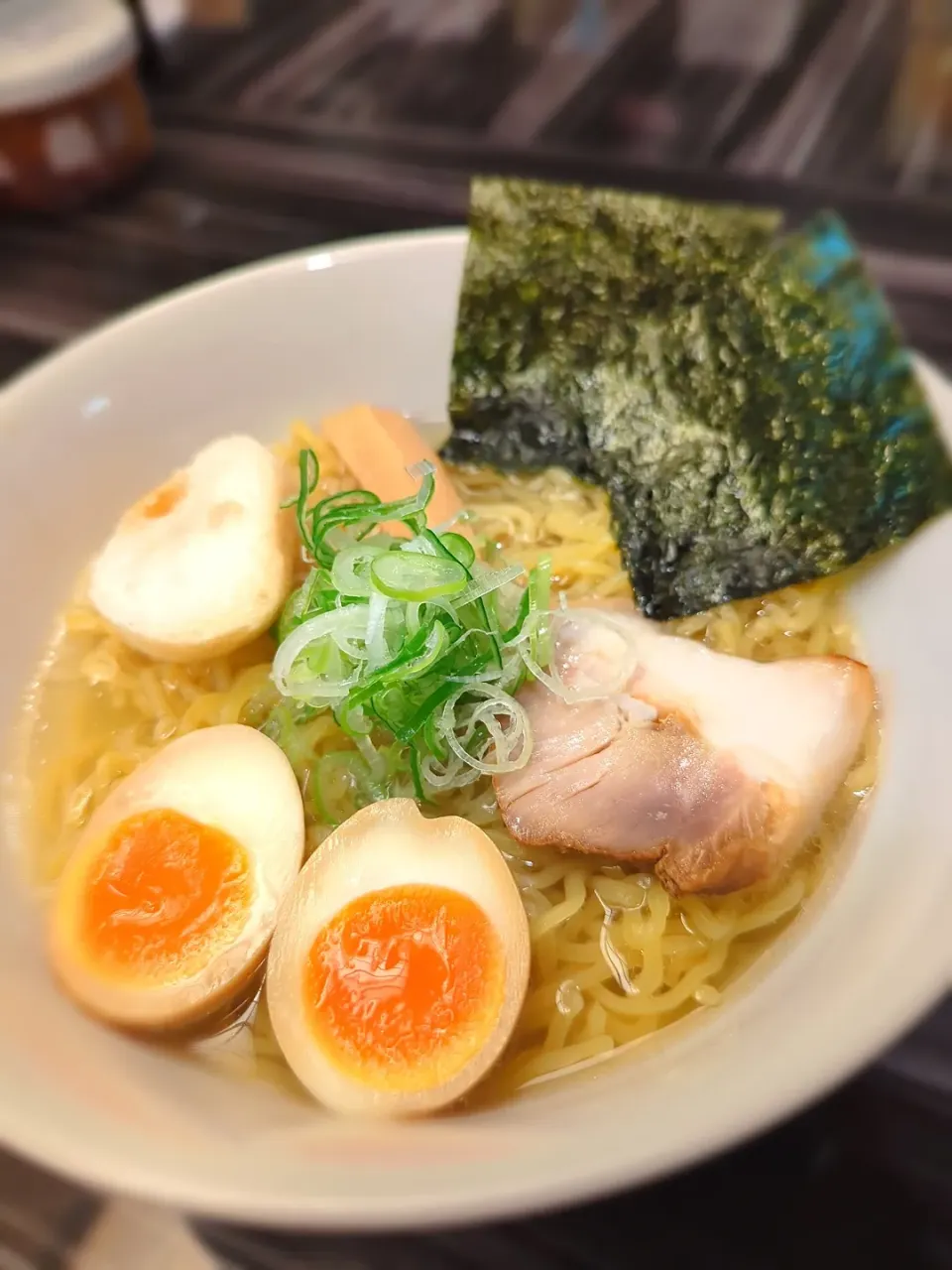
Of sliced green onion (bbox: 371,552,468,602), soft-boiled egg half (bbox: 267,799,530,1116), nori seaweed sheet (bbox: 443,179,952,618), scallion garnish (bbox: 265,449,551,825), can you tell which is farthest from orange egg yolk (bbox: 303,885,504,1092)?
→ nori seaweed sheet (bbox: 443,179,952,618)

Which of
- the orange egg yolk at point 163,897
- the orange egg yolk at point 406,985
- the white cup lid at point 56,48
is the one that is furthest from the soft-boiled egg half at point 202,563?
the white cup lid at point 56,48

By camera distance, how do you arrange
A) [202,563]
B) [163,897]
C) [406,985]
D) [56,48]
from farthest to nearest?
[56,48] → [202,563] → [163,897] → [406,985]

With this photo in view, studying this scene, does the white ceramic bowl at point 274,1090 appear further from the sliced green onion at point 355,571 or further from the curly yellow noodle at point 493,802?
the sliced green onion at point 355,571

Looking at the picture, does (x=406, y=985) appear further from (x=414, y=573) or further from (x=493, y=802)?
(x=414, y=573)

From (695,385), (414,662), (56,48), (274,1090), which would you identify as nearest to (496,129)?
(56,48)

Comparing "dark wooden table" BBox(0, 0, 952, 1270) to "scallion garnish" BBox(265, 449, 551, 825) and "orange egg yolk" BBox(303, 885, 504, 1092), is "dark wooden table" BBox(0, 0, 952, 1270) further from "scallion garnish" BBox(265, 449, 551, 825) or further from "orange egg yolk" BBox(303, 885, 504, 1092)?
"orange egg yolk" BBox(303, 885, 504, 1092)

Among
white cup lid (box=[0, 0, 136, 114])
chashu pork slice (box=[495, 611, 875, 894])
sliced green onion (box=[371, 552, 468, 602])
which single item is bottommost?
chashu pork slice (box=[495, 611, 875, 894])
